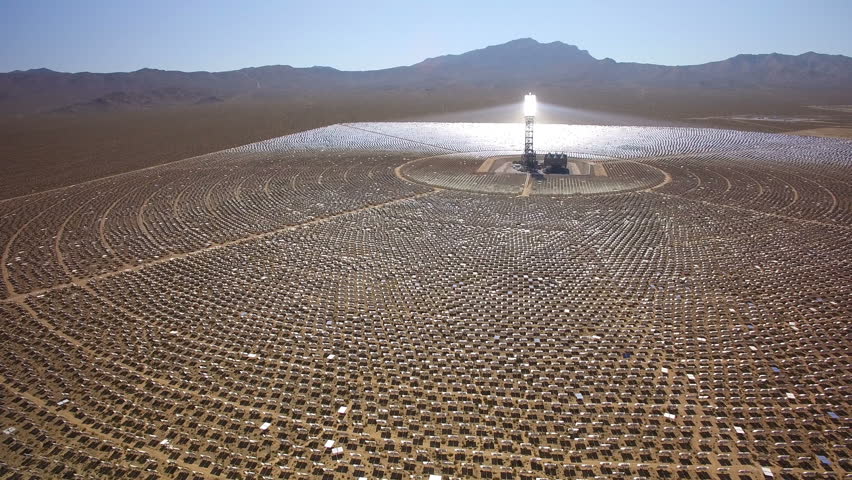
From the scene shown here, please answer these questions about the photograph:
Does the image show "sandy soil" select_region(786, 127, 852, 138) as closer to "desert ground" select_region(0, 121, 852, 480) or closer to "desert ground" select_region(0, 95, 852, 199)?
"desert ground" select_region(0, 95, 852, 199)

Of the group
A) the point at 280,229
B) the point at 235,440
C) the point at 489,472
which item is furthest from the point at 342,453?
the point at 280,229

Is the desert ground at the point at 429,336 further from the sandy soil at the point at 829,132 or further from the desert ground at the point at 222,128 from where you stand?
the sandy soil at the point at 829,132

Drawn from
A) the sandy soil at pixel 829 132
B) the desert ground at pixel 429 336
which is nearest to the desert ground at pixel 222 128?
the sandy soil at pixel 829 132

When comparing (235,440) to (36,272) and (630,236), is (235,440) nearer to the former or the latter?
(36,272)

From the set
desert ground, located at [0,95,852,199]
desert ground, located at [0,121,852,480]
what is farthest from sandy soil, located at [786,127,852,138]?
desert ground, located at [0,121,852,480]

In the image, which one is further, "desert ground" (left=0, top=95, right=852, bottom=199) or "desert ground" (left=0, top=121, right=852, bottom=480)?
"desert ground" (left=0, top=95, right=852, bottom=199)

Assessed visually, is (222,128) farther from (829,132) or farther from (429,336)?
(829,132)

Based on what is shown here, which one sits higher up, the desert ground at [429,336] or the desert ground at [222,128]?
the desert ground at [222,128]

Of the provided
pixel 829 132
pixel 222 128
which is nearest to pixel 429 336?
pixel 829 132
